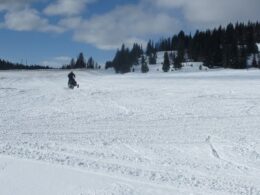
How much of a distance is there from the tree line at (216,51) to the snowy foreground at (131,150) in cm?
7540

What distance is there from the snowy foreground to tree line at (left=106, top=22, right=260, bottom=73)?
75.4m

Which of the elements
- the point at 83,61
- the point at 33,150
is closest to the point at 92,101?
the point at 33,150

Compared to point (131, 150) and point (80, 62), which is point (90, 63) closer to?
point (80, 62)

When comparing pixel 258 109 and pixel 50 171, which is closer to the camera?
pixel 50 171

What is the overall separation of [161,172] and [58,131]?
228 inches

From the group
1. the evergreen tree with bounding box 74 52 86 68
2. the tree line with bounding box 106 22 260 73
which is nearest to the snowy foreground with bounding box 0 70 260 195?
the tree line with bounding box 106 22 260 73

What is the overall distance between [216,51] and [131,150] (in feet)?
303

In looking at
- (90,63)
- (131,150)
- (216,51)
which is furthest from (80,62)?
(131,150)

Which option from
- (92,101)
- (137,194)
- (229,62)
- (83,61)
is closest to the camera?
(137,194)

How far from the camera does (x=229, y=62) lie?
9344 cm

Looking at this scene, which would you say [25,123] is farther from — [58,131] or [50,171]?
[50,171]

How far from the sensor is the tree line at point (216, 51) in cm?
9569

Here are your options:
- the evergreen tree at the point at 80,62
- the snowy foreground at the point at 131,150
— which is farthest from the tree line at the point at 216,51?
the snowy foreground at the point at 131,150

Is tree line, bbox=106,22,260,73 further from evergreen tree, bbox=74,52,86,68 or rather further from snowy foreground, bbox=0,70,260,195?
snowy foreground, bbox=0,70,260,195
